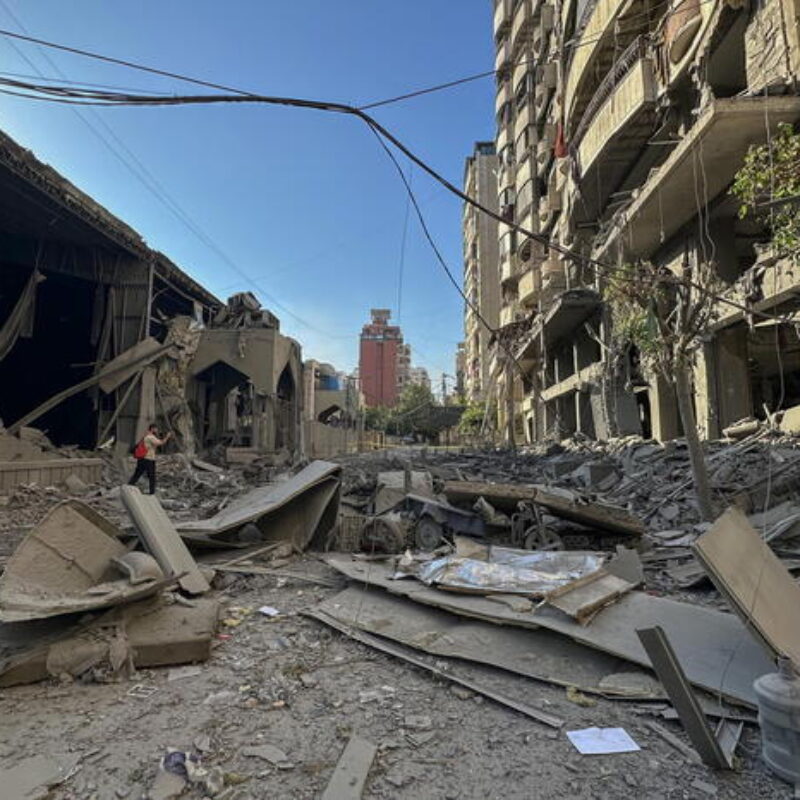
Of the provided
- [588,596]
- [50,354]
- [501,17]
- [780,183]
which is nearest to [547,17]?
[501,17]

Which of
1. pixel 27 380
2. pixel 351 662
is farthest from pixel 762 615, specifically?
pixel 27 380

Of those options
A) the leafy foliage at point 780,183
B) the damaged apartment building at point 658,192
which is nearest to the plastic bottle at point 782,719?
the damaged apartment building at point 658,192

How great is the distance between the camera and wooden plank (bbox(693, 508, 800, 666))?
264 cm

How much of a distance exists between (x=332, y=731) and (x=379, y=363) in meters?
82.4

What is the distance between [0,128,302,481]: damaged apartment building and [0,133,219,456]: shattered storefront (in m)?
0.03

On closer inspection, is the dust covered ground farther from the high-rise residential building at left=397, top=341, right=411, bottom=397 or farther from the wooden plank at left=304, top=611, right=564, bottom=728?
the high-rise residential building at left=397, top=341, right=411, bottom=397

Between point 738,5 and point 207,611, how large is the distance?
14359 millimetres

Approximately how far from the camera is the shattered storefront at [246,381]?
19312 mm

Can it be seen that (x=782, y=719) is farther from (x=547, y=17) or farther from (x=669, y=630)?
(x=547, y=17)

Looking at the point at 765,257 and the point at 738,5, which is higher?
the point at 738,5

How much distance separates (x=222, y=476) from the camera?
1430cm

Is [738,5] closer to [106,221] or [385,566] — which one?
[385,566]

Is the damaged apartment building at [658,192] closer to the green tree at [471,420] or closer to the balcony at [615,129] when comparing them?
the balcony at [615,129]

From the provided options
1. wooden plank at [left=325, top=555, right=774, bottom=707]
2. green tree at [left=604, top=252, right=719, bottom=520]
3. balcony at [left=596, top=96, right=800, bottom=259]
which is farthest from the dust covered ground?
balcony at [left=596, top=96, right=800, bottom=259]
